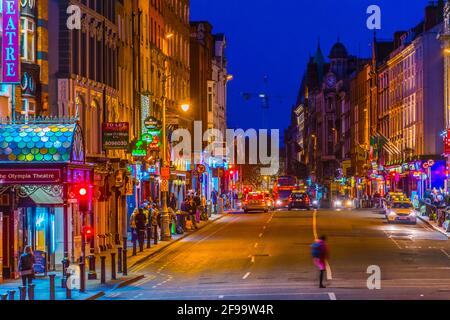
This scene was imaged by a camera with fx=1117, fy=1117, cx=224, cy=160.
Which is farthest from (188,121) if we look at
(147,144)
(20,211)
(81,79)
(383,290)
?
(383,290)

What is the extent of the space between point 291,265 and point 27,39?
40.3 ft

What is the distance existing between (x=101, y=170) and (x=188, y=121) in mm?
48964

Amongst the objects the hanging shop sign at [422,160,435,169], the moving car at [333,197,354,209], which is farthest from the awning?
the moving car at [333,197,354,209]

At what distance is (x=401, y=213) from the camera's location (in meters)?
66.1

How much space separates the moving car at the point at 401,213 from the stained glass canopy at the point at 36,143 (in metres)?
34.6

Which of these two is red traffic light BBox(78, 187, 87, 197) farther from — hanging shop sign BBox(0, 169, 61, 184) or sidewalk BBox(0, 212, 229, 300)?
sidewalk BBox(0, 212, 229, 300)

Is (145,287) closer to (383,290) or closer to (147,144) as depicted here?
(383,290)

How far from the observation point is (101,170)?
46281mm

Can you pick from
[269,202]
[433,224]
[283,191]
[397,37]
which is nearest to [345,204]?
[283,191]

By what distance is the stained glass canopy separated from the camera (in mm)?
34375

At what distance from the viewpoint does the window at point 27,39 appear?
1549 inches

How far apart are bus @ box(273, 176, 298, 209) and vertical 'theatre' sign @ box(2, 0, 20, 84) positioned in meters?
76.8

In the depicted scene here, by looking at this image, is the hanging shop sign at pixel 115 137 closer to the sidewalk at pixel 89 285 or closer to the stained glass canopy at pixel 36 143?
the sidewalk at pixel 89 285

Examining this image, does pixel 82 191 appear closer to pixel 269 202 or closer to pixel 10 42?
pixel 10 42
